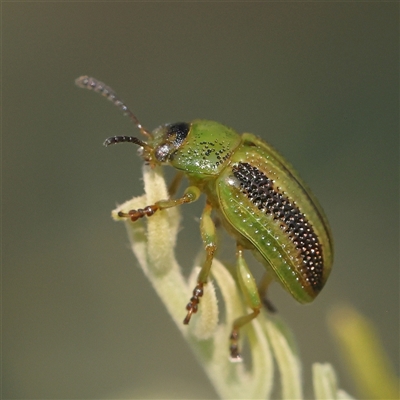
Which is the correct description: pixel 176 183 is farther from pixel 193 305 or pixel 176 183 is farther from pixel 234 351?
pixel 234 351

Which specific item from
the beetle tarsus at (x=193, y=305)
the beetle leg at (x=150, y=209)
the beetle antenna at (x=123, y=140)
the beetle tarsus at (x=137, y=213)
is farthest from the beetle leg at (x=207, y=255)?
the beetle antenna at (x=123, y=140)

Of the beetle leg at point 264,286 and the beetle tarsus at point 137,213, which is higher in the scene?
the beetle tarsus at point 137,213

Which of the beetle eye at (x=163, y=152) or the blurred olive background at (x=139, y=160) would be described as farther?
the blurred olive background at (x=139, y=160)

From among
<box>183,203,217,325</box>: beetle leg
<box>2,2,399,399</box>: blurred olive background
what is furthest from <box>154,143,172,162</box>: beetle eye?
<box>2,2,399,399</box>: blurred olive background

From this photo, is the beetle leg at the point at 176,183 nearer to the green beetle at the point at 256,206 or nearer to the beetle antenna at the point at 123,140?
the green beetle at the point at 256,206

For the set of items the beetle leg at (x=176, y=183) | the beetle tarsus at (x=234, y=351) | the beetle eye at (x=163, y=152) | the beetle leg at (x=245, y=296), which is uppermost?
the beetle eye at (x=163, y=152)

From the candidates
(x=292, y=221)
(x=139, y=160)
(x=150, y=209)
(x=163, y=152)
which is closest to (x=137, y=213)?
(x=150, y=209)
